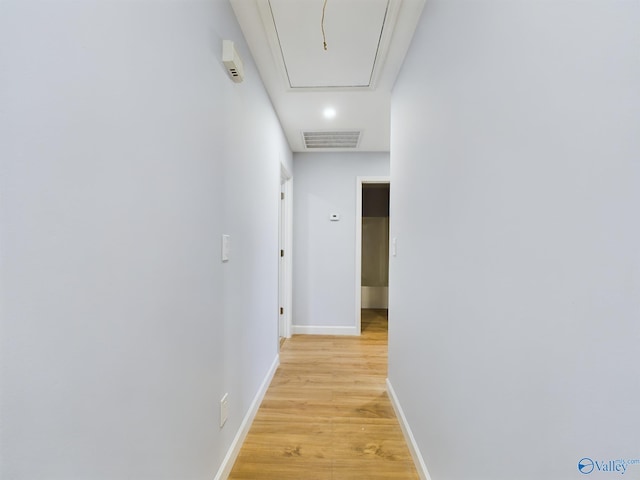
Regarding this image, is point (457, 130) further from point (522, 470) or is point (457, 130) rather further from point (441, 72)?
point (522, 470)

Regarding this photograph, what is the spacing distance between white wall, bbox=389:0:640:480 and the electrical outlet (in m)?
0.99

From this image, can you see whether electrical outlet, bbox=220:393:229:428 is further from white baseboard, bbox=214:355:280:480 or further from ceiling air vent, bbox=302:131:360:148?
ceiling air vent, bbox=302:131:360:148

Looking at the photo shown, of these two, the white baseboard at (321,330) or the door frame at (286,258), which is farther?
the white baseboard at (321,330)

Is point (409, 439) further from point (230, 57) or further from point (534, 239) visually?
point (230, 57)

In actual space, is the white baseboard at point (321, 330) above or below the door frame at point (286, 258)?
below

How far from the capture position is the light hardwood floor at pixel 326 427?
57.7 inches

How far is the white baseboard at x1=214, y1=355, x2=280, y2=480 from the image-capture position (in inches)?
53.5

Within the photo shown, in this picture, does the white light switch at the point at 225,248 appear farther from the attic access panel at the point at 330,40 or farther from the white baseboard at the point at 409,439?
the white baseboard at the point at 409,439

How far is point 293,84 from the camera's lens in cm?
212

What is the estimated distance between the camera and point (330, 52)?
1759 mm

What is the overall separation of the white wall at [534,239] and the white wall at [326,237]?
2.34 meters

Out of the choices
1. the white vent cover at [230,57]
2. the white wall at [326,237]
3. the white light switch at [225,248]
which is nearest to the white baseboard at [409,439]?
the white light switch at [225,248]

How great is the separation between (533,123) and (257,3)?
1456mm

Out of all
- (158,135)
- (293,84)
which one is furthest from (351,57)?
(158,135)
